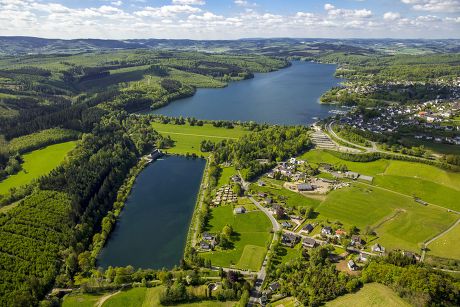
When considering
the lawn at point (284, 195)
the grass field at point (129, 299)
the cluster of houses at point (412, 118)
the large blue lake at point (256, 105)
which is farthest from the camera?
the large blue lake at point (256, 105)

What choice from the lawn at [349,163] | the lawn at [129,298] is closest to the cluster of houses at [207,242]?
the lawn at [129,298]

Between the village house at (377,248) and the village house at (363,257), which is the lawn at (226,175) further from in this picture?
the village house at (377,248)

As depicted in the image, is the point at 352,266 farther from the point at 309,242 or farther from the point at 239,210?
the point at 239,210

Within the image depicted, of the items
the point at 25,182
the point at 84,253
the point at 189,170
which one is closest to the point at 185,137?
the point at 189,170

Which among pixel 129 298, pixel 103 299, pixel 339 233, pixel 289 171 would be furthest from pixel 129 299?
pixel 289 171

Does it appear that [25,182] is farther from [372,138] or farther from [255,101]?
[255,101]

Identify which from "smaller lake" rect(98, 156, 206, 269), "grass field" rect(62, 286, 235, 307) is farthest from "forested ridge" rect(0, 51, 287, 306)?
"smaller lake" rect(98, 156, 206, 269)
